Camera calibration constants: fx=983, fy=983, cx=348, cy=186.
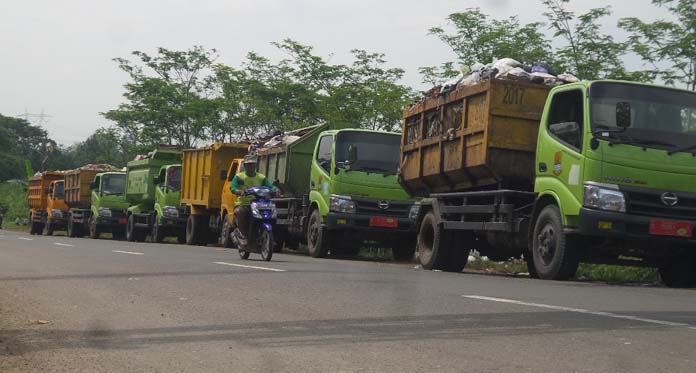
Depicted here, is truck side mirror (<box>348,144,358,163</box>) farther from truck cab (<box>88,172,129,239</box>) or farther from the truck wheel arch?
truck cab (<box>88,172,129,239</box>)

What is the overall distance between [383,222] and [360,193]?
71cm

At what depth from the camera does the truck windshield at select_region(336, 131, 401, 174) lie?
18.8 metres

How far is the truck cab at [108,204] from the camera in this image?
3619 cm

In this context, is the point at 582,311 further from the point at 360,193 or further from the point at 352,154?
the point at 360,193

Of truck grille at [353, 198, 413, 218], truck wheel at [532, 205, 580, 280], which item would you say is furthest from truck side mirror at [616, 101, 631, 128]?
truck grille at [353, 198, 413, 218]

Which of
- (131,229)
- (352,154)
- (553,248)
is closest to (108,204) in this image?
(131,229)

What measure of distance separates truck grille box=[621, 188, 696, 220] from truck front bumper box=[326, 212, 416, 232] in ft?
24.6

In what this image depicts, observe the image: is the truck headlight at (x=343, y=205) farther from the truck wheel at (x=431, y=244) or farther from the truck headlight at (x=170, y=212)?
the truck headlight at (x=170, y=212)

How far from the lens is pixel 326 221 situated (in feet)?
61.3

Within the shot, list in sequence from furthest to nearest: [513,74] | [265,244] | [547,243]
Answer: [265,244], [513,74], [547,243]

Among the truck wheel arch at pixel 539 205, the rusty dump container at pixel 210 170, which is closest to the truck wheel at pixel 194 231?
the rusty dump container at pixel 210 170

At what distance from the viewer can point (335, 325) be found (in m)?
7.23

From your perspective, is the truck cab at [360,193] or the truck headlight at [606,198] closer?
the truck headlight at [606,198]

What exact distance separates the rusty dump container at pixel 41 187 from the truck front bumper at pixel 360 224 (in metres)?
29.6
